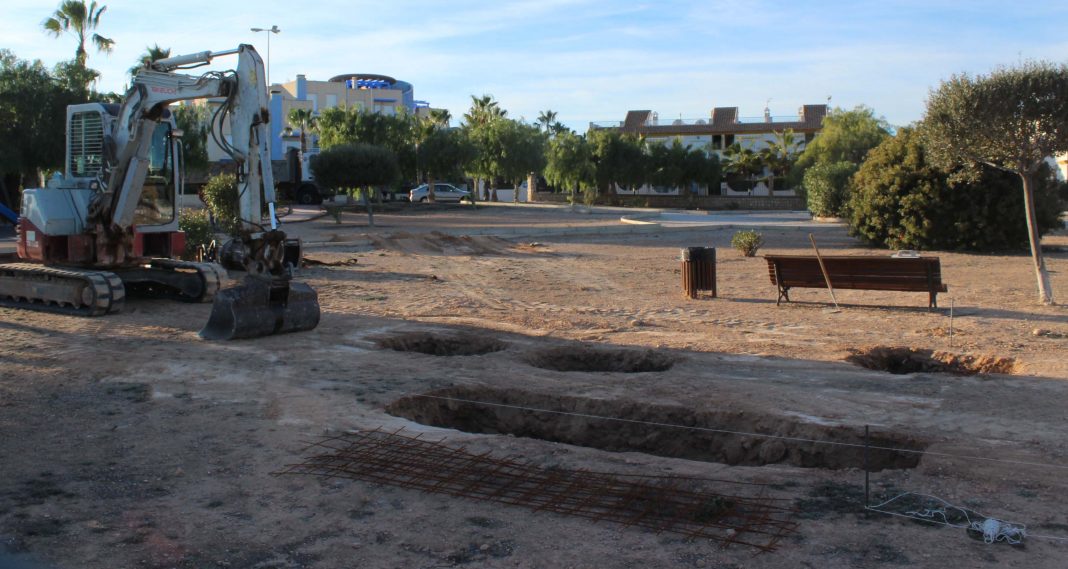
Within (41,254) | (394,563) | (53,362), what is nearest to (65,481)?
A: (394,563)

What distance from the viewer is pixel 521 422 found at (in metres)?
8.53

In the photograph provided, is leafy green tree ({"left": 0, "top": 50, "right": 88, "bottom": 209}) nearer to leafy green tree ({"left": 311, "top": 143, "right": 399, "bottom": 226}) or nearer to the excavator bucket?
leafy green tree ({"left": 311, "top": 143, "right": 399, "bottom": 226})

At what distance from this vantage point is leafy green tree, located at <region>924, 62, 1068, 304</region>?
1417cm

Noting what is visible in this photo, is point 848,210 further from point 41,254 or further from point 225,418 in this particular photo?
point 225,418

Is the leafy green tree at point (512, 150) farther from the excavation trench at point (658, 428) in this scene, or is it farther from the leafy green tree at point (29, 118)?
the excavation trench at point (658, 428)

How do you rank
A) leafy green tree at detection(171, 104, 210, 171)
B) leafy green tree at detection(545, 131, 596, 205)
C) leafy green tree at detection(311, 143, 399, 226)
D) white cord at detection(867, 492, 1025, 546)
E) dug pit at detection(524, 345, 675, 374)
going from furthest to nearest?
leafy green tree at detection(545, 131, 596, 205) → leafy green tree at detection(171, 104, 210, 171) → leafy green tree at detection(311, 143, 399, 226) → dug pit at detection(524, 345, 675, 374) → white cord at detection(867, 492, 1025, 546)

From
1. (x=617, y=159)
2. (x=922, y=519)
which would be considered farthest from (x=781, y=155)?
(x=922, y=519)

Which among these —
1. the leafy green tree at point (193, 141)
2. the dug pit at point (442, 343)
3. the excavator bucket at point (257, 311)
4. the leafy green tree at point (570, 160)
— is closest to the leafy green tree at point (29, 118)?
the leafy green tree at point (193, 141)

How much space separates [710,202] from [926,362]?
56.4 metres

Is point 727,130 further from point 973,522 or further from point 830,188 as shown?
point 973,522

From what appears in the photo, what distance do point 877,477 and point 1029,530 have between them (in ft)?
3.78

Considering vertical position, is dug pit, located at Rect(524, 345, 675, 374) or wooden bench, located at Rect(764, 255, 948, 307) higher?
wooden bench, located at Rect(764, 255, 948, 307)

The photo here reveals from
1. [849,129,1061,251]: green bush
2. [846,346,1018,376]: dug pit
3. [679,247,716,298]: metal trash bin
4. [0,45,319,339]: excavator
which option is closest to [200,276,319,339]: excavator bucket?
[0,45,319,339]: excavator

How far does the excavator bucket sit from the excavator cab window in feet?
13.9
